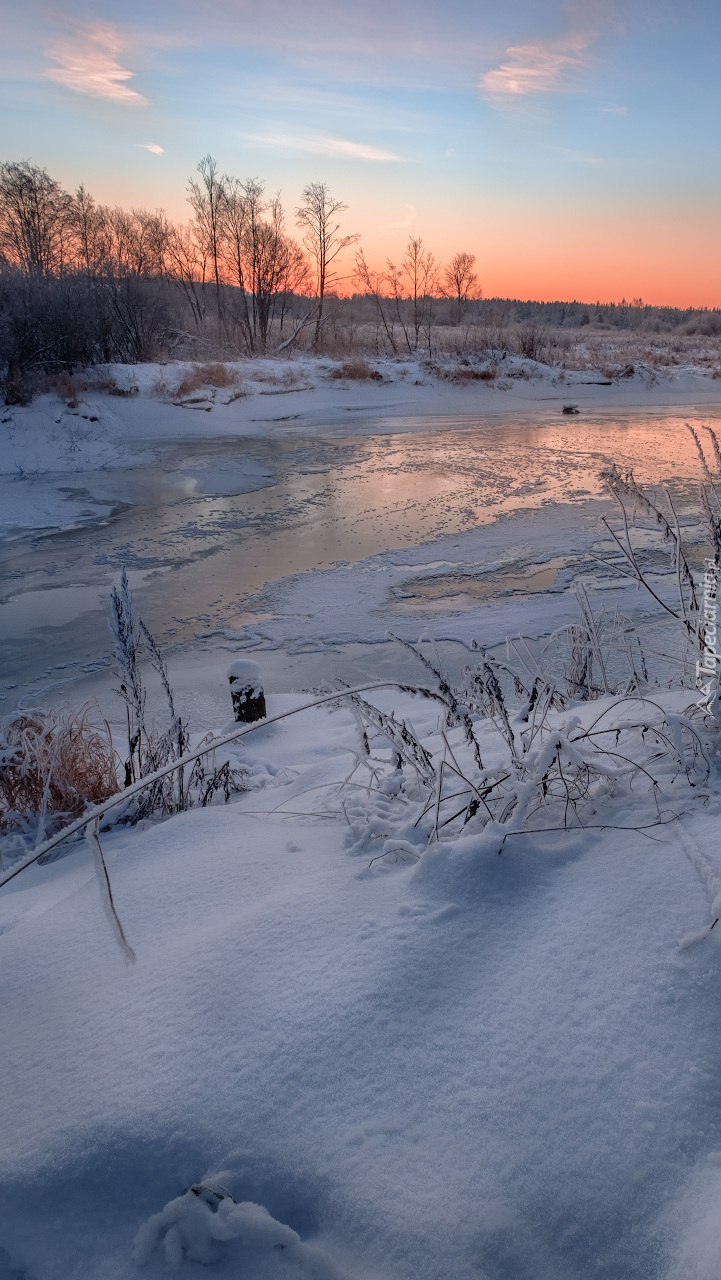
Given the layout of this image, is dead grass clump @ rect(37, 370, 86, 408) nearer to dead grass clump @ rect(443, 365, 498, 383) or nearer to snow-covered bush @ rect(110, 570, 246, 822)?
dead grass clump @ rect(443, 365, 498, 383)

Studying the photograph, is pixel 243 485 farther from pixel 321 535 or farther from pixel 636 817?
pixel 636 817

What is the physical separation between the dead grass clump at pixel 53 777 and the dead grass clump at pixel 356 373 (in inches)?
986

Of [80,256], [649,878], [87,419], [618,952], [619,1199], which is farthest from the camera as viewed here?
[80,256]

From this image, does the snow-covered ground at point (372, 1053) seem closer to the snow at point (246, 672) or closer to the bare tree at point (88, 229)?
the snow at point (246, 672)

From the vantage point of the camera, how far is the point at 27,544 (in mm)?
9711

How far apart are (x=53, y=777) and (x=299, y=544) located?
20.4ft

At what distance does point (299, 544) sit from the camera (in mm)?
9227

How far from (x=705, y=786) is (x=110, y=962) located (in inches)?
54.4

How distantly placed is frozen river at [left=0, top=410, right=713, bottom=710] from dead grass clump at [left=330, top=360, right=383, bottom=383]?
38.3 ft

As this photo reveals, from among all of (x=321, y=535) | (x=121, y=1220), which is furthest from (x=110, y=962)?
(x=321, y=535)

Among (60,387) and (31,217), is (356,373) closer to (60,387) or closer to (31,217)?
(60,387)

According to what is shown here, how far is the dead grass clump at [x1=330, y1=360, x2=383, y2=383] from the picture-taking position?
2648 centimetres

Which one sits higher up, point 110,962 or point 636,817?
point 636,817

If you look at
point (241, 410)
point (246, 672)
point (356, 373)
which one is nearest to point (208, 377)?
point (241, 410)
